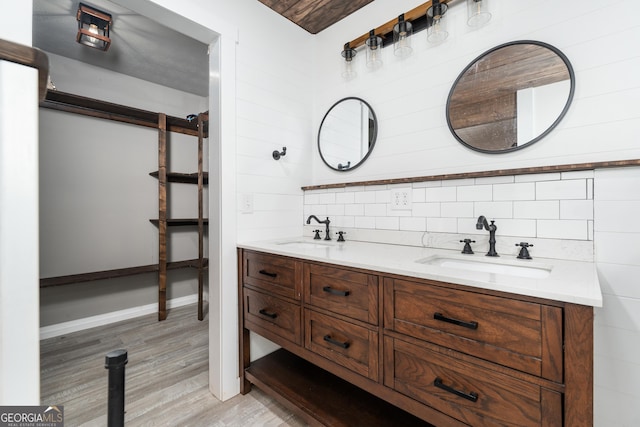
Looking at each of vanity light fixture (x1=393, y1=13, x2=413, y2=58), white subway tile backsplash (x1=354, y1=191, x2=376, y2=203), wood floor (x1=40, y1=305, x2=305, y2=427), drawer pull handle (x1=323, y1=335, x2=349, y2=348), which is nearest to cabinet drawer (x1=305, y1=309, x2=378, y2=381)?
drawer pull handle (x1=323, y1=335, x2=349, y2=348)

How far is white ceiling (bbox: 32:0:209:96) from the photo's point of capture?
207cm

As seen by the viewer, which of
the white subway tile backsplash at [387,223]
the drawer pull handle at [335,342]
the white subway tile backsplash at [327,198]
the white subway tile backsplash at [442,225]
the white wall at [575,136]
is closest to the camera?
the white wall at [575,136]

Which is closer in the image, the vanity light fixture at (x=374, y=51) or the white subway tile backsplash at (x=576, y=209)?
the white subway tile backsplash at (x=576, y=209)

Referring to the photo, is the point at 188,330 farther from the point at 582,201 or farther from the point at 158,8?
the point at 582,201

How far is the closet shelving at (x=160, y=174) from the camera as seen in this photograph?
2.51 metres

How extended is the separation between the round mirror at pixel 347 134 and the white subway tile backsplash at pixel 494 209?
0.80 m

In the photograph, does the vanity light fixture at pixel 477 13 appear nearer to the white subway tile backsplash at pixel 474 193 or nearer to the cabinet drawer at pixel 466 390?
the white subway tile backsplash at pixel 474 193

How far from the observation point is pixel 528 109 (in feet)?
4.48

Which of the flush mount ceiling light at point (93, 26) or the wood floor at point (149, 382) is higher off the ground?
the flush mount ceiling light at point (93, 26)

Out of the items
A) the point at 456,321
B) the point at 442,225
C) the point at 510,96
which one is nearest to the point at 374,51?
the point at 510,96

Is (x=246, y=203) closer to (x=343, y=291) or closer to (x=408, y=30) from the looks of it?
(x=343, y=291)

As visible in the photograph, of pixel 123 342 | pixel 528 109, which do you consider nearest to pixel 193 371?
pixel 123 342

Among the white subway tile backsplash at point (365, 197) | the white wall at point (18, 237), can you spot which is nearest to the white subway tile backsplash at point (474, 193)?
the white subway tile backsplash at point (365, 197)

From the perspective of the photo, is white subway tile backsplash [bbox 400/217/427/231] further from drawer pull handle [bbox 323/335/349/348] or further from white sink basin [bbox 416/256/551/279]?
drawer pull handle [bbox 323/335/349/348]
